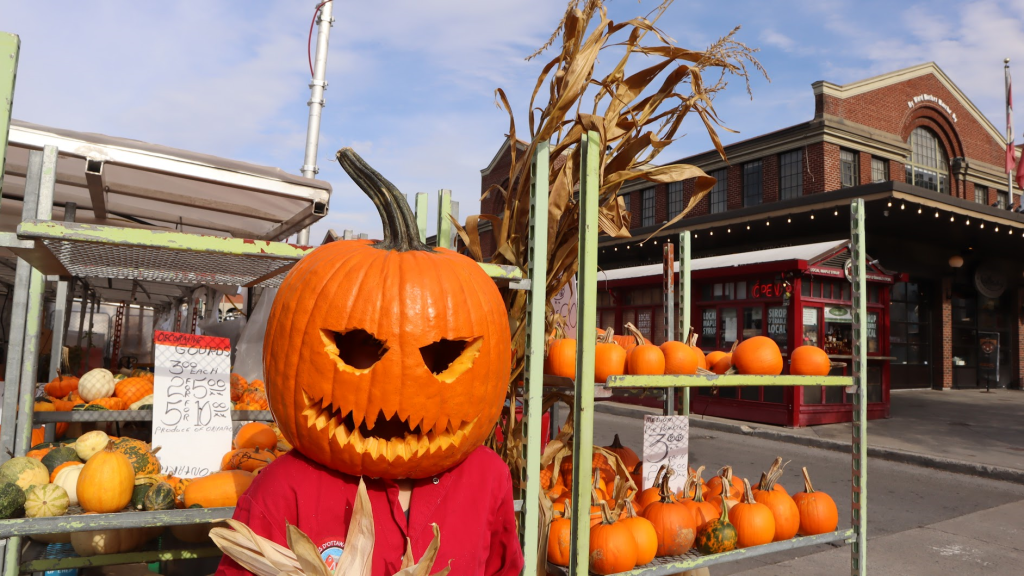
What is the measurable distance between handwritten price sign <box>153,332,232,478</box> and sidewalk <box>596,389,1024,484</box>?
9.31m

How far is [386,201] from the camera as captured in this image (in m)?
1.69

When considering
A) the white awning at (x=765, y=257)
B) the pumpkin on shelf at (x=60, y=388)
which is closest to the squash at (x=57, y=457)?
the pumpkin on shelf at (x=60, y=388)

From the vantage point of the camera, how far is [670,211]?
2369cm

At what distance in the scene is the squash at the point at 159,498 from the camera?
218 cm

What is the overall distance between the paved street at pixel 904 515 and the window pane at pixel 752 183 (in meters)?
12.3

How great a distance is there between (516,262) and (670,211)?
72.9ft

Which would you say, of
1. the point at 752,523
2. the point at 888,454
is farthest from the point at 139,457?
the point at 888,454

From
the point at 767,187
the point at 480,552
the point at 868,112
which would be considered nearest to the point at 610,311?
the point at 767,187

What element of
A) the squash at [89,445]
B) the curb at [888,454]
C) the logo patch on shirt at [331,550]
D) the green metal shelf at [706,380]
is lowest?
the curb at [888,454]

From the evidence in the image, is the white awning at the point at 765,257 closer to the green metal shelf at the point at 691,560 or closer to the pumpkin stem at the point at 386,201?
the green metal shelf at the point at 691,560

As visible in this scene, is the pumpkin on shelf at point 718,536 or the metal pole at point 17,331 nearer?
the metal pole at point 17,331

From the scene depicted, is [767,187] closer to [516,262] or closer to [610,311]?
[610,311]

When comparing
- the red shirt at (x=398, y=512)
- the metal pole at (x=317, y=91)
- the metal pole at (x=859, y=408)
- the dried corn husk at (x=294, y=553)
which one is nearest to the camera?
the dried corn husk at (x=294, y=553)

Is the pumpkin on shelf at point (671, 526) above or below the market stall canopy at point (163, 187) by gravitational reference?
below
